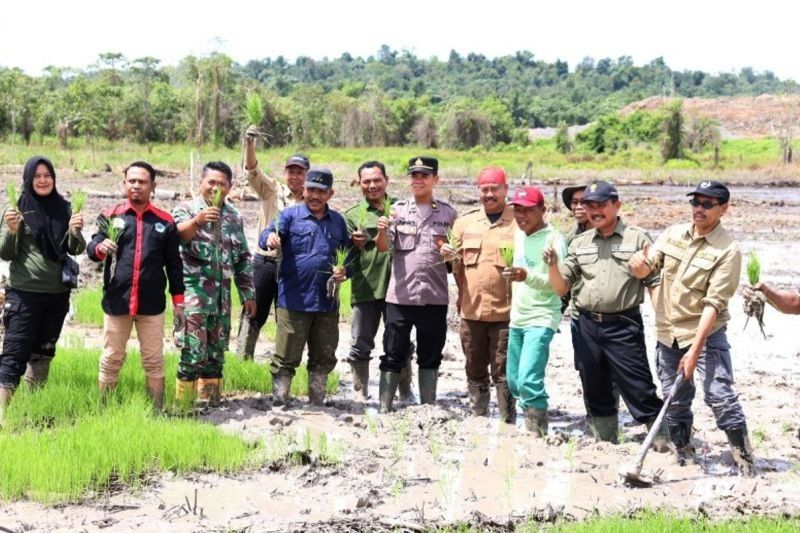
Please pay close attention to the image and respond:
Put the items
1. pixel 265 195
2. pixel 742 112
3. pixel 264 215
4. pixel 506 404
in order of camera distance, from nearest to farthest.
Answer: pixel 506 404 → pixel 265 195 → pixel 264 215 → pixel 742 112

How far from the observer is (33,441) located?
5.65 meters

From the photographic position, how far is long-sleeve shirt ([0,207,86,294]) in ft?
20.9

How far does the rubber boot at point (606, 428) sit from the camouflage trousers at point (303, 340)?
1974 mm

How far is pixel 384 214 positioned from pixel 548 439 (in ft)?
7.11

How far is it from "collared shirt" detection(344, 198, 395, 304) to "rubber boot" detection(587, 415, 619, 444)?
1945 mm

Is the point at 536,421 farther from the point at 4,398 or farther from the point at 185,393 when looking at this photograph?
the point at 4,398

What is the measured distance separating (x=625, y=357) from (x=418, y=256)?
69.4 inches

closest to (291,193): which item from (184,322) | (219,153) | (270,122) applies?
(184,322)

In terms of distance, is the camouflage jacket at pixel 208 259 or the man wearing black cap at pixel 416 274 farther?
the man wearing black cap at pixel 416 274

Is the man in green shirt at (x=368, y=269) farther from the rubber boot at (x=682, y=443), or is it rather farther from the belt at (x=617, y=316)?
the rubber boot at (x=682, y=443)

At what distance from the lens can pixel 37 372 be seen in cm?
686

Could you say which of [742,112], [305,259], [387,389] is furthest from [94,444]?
[742,112]

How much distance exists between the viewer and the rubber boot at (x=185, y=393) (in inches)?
267

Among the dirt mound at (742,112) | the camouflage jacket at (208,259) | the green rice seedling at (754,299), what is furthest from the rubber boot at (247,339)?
the dirt mound at (742,112)
